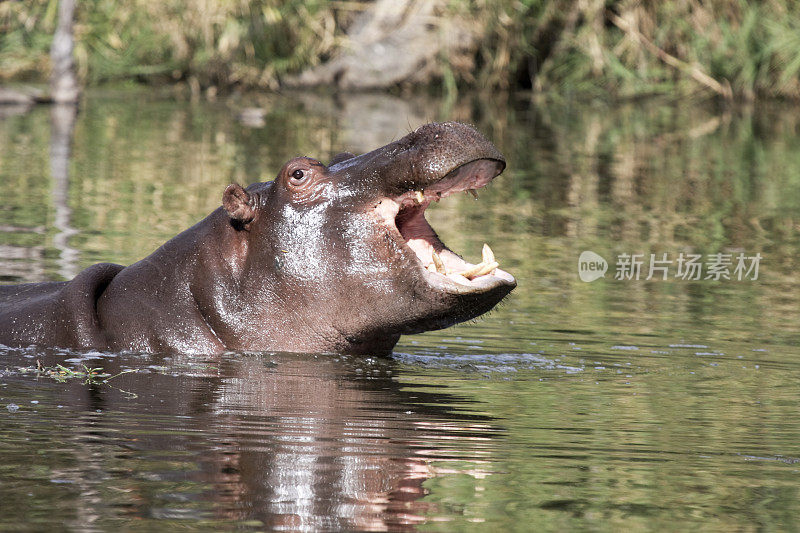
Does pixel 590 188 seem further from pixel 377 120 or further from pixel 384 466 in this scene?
pixel 384 466

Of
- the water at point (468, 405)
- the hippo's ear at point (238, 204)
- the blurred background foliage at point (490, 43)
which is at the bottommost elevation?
the water at point (468, 405)

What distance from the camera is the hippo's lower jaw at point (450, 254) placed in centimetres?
548

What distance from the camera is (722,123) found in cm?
2259

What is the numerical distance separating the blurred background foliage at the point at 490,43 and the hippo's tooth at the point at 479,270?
19132 mm

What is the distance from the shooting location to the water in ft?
12.8

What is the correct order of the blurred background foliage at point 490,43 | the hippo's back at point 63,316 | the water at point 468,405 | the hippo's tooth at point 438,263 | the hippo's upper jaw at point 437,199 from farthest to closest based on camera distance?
the blurred background foliage at point 490,43 → the hippo's back at point 63,316 → the hippo's tooth at point 438,263 → the hippo's upper jaw at point 437,199 → the water at point 468,405

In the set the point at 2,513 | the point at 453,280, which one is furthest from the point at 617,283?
the point at 2,513

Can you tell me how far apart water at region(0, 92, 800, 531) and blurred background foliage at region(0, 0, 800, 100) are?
12813 mm

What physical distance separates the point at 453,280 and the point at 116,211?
6107mm

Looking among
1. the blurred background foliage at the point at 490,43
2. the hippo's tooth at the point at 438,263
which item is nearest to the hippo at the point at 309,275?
the hippo's tooth at the point at 438,263

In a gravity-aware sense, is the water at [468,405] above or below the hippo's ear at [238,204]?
below

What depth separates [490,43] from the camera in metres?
26.7

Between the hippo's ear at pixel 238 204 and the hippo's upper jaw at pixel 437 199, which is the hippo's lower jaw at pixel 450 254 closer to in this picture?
the hippo's upper jaw at pixel 437 199

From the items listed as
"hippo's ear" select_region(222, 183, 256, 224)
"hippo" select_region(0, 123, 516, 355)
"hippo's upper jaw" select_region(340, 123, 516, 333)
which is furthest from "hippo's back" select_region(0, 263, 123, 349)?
"hippo's upper jaw" select_region(340, 123, 516, 333)
